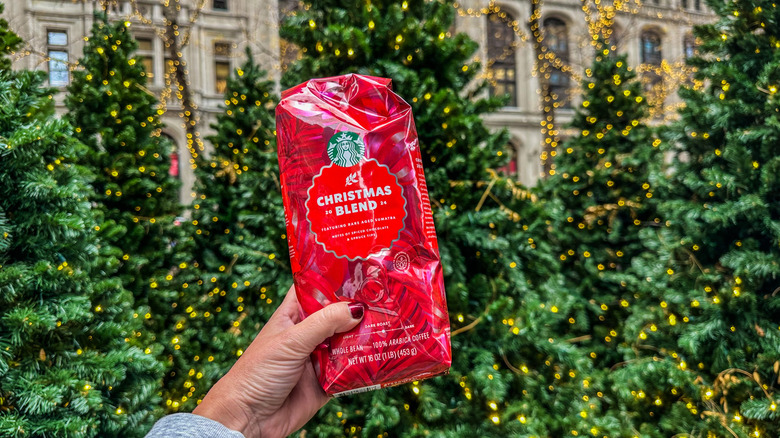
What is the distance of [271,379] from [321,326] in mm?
225

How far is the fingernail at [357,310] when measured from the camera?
1.15 meters

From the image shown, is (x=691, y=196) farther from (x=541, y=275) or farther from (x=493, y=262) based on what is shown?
(x=493, y=262)

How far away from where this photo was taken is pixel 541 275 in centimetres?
271

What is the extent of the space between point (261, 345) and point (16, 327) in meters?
0.92

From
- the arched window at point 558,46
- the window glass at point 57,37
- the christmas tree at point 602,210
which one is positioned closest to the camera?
the christmas tree at point 602,210

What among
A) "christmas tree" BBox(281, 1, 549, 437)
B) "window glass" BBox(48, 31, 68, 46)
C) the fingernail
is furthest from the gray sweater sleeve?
"window glass" BBox(48, 31, 68, 46)

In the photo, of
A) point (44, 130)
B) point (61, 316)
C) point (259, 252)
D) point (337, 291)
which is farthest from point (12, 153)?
point (337, 291)

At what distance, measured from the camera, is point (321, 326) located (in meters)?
1.12

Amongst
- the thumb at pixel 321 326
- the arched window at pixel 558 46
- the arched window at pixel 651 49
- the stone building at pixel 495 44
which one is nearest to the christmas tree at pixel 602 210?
the thumb at pixel 321 326

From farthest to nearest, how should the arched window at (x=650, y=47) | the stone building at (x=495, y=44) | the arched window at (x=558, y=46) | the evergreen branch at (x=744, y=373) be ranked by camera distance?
the arched window at (x=650, y=47) → the arched window at (x=558, y=46) → the stone building at (x=495, y=44) → the evergreen branch at (x=744, y=373)

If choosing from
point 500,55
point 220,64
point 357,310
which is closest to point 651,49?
point 500,55

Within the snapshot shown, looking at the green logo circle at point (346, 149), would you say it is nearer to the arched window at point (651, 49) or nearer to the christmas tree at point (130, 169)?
the christmas tree at point (130, 169)

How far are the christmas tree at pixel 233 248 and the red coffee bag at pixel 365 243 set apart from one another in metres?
1.13

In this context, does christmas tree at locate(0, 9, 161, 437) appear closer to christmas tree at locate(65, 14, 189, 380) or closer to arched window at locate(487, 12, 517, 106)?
christmas tree at locate(65, 14, 189, 380)
